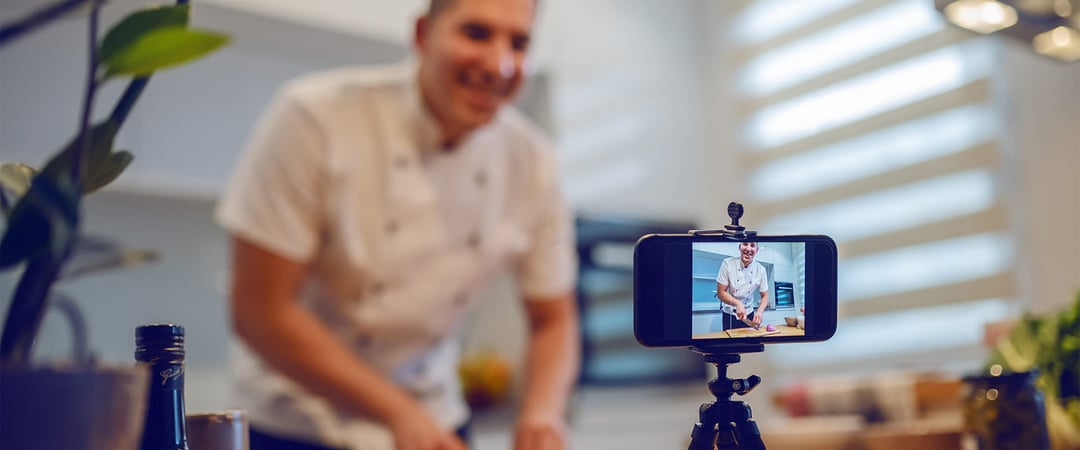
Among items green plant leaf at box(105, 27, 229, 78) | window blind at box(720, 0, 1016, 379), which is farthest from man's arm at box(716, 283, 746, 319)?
window blind at box(720, 0, 1016, 379)

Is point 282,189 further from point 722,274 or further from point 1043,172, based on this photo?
point 1043,172

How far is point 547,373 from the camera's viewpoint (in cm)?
139

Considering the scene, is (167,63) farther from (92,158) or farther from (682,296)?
(682,296)

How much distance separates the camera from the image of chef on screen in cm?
48

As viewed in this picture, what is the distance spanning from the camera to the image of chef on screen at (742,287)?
0.48 meters

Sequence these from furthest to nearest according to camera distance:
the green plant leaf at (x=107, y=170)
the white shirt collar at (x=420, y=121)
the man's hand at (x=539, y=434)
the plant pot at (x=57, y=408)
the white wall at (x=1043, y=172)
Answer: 1. the white wall at (x=1043, y=172)
2. the white shirt collar at (x=420, y=121)
3. the man's hand at (x=539, y=434)
4. the green plant leaf at (x=107, y=170)
5. the plant pot at (x=57, y=408)

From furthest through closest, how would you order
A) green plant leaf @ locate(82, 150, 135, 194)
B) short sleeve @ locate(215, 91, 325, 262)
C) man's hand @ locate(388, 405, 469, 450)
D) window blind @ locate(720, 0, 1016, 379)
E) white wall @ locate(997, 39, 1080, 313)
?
window blind @ locate(720, 0, 1016, 379), white wall @ locate(997, 39, 1080, 313), short sleeve @ locate(215, 91, 325, 262), man's hand @ locate(388, 405, 469, 450), green plant leaf @ locate(82, 150, 135, 194)

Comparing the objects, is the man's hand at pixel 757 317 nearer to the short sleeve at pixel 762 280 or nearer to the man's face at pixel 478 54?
the short sleeve at pixel 762 280

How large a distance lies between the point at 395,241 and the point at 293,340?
0.24 meters

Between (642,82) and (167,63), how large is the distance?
2685 millimetres

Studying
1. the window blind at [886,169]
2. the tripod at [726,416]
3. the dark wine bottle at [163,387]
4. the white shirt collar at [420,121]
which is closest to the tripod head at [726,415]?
the tripod at [726,416]

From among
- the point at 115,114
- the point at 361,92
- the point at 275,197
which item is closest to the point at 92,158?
the point at 115,114

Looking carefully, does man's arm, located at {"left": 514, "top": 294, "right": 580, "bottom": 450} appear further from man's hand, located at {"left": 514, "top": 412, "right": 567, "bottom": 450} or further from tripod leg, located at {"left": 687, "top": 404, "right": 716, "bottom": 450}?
tripod leg, located at {"left": 687, "top": 404, "right": 716, "bottom": 450}

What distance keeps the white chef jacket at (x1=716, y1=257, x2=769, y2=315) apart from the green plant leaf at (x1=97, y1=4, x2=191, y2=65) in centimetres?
27
